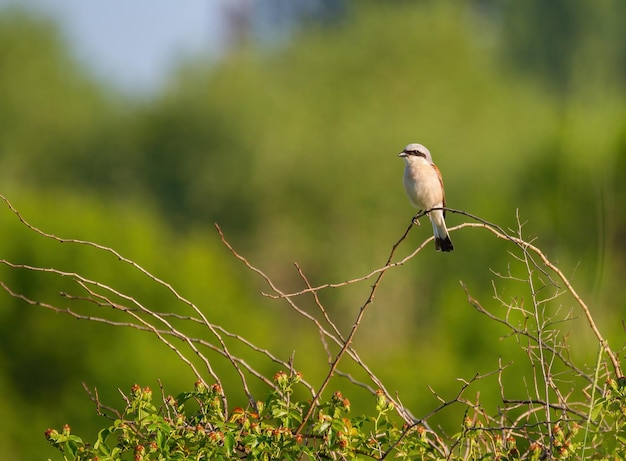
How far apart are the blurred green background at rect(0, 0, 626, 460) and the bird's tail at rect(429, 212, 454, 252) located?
16.8m

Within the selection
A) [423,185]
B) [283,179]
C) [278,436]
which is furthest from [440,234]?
[283,179]

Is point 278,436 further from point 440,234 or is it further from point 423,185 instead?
point 423,185

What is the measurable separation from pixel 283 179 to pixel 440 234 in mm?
51463

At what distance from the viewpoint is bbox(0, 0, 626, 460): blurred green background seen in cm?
2877

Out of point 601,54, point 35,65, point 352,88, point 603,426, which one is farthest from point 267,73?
point 603,426

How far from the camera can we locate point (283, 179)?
5788cm

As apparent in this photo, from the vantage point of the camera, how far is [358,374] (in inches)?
996

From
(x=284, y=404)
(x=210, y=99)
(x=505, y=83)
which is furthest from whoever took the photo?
(x=505, y=83)

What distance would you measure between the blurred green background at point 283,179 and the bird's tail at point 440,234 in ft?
55.1

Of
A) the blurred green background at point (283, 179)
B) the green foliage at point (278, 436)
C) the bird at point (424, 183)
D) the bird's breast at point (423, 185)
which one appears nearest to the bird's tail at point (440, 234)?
the bird at point (424, 183)

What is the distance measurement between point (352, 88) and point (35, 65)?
17454mm

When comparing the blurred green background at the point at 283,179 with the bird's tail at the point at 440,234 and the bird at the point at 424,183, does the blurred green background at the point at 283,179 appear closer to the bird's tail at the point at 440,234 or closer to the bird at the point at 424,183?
the bird at the point at 424,183

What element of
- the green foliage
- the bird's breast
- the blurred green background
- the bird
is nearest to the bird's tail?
the bird

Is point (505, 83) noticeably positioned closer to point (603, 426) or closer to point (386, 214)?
point (386, 214)
